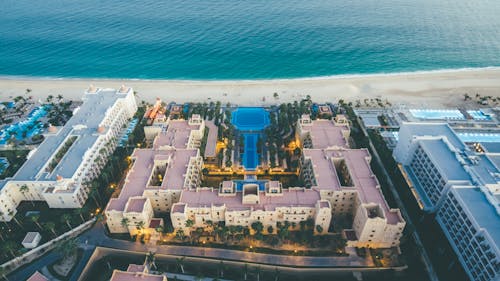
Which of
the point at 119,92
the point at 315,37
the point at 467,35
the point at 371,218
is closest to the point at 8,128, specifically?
the point at 119,92

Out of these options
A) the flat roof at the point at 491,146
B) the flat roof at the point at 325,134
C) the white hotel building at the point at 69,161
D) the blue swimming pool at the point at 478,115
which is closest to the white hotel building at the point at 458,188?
the flat roof at the point at 491,146

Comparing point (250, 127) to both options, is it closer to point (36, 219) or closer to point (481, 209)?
point (36, 219)

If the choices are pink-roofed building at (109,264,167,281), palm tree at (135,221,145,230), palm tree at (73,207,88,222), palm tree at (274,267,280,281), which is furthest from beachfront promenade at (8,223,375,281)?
pink-roofed building at (109,264,167,281)

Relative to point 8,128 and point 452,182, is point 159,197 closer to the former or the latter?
point 452,182

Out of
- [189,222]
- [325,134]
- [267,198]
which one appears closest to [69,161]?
[189,222]

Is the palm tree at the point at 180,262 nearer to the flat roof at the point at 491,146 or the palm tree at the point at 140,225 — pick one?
the palm tree at the point at 140,225

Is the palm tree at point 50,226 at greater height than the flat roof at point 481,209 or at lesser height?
lesser
